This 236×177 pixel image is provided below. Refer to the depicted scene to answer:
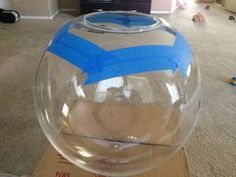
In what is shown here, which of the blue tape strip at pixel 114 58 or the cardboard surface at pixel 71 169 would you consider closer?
the blue tape strip at pixel 114 58

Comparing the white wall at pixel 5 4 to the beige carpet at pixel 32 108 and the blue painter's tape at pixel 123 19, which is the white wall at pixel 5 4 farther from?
the blue painter's tape at pixel 123 19

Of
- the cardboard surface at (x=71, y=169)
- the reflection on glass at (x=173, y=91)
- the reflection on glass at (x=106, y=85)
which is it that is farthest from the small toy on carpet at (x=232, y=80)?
the reflection on glass at (x=106, y=85)

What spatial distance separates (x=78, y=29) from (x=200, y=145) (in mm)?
1030

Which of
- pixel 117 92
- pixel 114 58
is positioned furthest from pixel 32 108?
pixel 114 58

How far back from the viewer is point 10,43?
8.94 feet

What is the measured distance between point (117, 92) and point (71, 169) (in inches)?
13.9

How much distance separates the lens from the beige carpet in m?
1.33

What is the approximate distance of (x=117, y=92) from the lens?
2.52 ft

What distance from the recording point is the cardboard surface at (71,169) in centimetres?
90

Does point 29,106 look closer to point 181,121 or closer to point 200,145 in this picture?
point 200,145

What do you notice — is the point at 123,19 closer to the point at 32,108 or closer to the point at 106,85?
the point at 106,85

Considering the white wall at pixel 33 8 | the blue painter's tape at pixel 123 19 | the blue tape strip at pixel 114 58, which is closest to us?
the blue tape strip at pixel 114 58

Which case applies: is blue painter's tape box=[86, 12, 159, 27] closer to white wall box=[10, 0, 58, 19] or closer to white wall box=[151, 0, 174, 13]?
white wall box=[10, 0, 58, 19]

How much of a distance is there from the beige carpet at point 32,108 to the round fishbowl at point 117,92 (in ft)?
1.88
